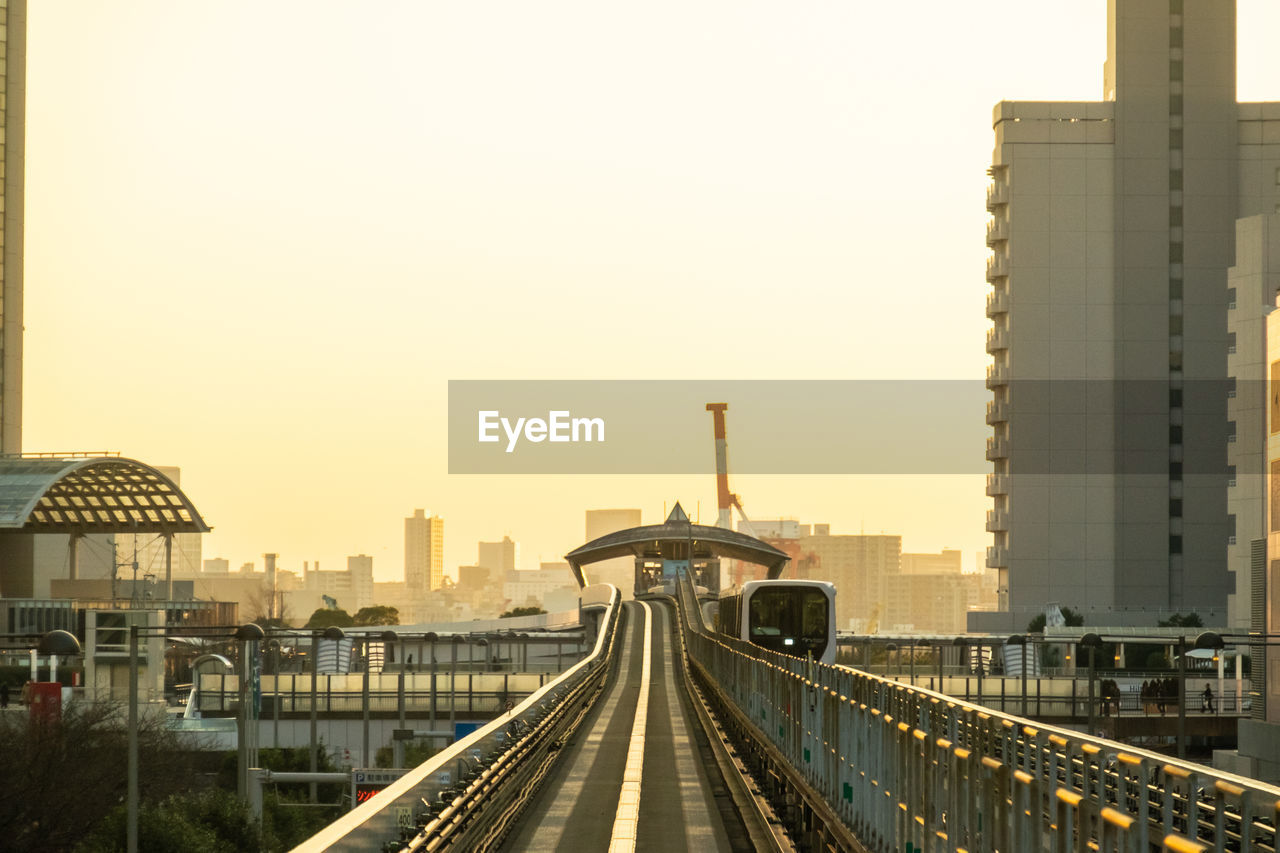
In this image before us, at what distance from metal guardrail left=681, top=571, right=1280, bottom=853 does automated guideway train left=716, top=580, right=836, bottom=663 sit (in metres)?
19.2

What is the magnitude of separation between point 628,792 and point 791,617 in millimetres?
17713

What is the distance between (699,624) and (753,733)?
56.3m

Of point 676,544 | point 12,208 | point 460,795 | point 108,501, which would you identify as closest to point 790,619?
point 460,795

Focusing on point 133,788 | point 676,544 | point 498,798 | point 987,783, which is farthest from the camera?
point 676,544

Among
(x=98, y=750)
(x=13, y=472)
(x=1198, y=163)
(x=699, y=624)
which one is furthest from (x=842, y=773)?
(x=1198, y=163)

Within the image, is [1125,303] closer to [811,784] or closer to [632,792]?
[632,792]

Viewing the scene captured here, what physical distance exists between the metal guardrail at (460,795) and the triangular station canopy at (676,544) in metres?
116

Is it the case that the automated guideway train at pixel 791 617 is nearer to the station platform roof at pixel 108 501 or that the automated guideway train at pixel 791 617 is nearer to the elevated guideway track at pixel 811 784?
the elevated guideway track at pixel 811 784

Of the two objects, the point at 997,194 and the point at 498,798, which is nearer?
the point at 498,798

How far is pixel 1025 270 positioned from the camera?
111 metres

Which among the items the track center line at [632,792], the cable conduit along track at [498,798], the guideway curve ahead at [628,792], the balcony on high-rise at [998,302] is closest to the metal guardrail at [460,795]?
Result: the cable conduit along track at [498,798]

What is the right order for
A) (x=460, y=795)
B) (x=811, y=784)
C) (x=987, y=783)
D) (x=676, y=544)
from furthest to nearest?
(x=676, y=544) < (x=811, y=784) < (x=460, y=795) < (x=987, y=783)

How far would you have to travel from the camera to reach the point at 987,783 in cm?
920

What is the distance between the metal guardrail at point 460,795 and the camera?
9.98 m
